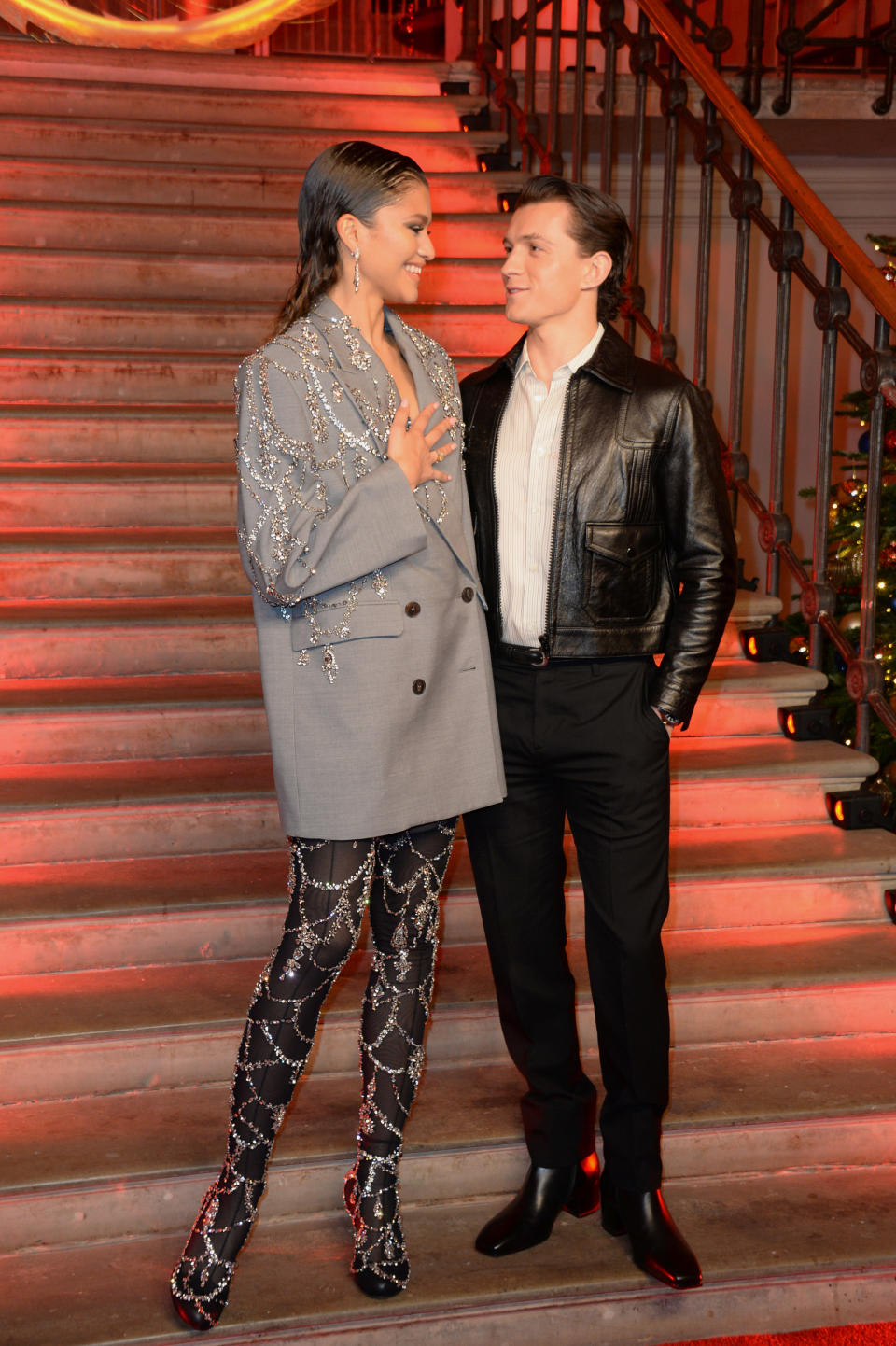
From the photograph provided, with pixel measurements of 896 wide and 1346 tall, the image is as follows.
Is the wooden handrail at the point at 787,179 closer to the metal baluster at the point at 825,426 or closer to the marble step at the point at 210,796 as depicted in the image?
the metal baluster at the point at 825,426

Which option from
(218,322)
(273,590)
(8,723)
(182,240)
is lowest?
(8,723)

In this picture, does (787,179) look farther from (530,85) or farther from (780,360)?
(530,85)

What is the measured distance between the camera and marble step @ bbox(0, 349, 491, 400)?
4.19 metres

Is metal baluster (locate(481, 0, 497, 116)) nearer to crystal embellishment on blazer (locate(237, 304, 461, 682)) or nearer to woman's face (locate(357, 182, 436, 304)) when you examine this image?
woman's face (locate(357, 182, 436, 304))

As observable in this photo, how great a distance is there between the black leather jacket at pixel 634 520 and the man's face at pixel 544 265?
0.34 feet

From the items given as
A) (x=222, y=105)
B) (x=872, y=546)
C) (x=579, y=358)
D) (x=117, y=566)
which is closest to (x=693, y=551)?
(x=579, y=358)

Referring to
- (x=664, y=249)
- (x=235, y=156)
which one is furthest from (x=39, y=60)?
(x=664, y=249)

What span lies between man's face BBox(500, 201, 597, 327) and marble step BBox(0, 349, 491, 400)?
2.25m

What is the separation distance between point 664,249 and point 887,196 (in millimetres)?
2902

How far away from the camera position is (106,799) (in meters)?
3.12

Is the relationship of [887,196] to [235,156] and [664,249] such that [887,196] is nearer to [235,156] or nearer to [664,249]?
[664,249]

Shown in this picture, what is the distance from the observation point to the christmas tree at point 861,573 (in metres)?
3.56

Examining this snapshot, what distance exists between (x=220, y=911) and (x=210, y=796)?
35cm

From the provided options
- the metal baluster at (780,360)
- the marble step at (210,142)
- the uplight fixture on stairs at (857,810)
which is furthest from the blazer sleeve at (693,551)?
the marble step at (210,142)
